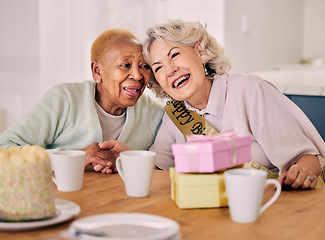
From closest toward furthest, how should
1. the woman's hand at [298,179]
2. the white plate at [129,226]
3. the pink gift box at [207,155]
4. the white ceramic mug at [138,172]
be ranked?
the white plate at [129,226]
the pink gift box at [207,155]
the white ceramic mug at [138,172]
the woman's hand at [298,179]

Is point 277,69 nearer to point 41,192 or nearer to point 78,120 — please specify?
point 78,120

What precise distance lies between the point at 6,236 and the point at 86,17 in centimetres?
229

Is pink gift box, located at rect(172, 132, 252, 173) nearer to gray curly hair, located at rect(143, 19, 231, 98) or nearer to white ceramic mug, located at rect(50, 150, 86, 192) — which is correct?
white ceramic mug, located at rect(50, 150, 86, 192)

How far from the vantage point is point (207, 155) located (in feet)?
3.28

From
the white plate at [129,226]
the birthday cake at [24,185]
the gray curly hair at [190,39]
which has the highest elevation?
the gray curly hair at [190,39]

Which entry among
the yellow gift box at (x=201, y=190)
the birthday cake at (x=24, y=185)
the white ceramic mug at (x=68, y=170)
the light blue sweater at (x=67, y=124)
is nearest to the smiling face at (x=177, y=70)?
the light blue sweater at (x=67, y=124)

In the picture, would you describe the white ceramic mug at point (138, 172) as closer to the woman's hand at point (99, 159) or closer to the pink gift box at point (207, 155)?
the pink gift box at point (207, 155)

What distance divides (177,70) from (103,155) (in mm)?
434

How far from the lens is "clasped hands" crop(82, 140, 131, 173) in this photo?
144cm

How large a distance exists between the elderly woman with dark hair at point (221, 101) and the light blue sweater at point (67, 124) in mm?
125

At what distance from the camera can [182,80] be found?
1.75 m

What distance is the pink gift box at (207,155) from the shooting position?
100cm

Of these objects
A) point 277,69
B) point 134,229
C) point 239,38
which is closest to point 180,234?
point 134,229

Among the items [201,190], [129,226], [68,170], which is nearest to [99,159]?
[68,170]
